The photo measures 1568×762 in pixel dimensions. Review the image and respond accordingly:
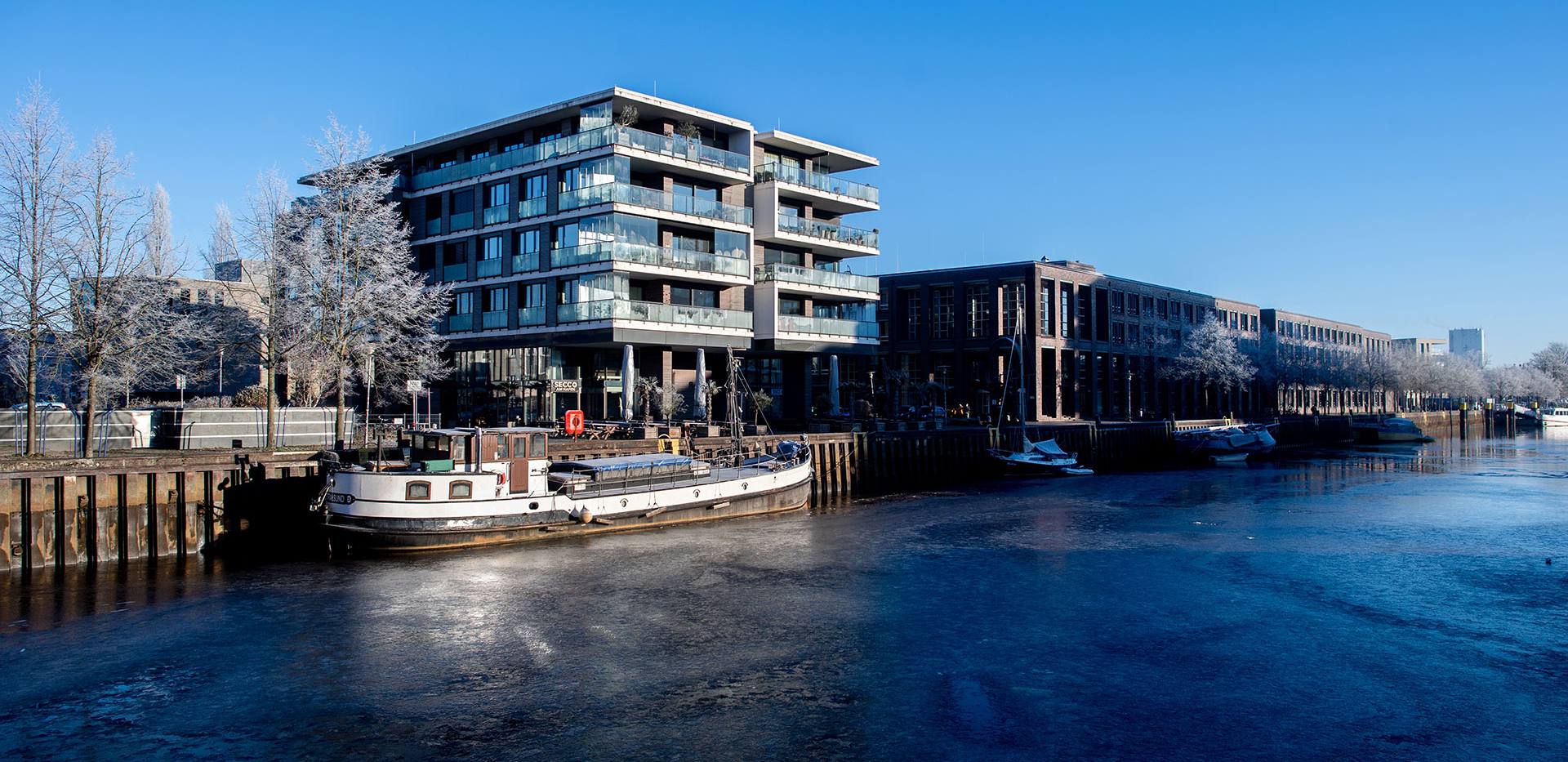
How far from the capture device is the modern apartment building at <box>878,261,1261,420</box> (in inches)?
3688

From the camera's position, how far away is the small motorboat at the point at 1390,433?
109 m

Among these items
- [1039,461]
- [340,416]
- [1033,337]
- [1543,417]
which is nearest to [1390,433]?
[1033,337]

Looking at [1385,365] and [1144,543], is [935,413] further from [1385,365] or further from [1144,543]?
[1385,365]

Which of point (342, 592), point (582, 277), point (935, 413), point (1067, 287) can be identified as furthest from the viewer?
point (1067, 287)

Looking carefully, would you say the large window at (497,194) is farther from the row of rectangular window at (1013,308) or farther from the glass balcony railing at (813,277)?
the row of rectangular window at (1013,308)

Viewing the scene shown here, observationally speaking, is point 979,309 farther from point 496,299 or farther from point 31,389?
point 31,389

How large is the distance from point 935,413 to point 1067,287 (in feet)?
105

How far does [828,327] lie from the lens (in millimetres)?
66312

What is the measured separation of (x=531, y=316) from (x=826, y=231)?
802 inches

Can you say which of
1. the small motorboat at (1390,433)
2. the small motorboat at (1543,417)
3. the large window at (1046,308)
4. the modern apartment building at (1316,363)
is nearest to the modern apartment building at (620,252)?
the large window at (1046,308)

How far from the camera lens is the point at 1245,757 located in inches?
584

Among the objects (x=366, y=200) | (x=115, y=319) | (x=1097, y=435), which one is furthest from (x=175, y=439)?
(x=1097, y=435)

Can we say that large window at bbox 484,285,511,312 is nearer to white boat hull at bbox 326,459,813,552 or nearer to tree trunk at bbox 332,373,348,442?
tree trunk at bbox 332,373,348,442

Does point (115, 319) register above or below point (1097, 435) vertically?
above
